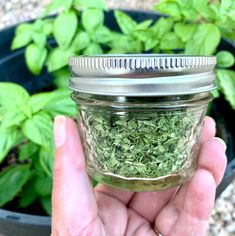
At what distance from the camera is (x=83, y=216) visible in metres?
0.70

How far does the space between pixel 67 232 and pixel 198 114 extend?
11.2 inches

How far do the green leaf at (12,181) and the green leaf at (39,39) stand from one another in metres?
0.30

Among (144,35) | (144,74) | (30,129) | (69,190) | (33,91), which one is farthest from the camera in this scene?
(33,91)

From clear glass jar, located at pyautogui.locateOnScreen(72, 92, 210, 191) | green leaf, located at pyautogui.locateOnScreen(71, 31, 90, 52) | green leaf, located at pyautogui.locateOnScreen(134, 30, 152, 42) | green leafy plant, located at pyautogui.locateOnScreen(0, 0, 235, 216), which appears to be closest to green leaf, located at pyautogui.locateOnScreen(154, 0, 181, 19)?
green leafy plant, located at pyautogui.locateOnScreen(0, 0, 235, 216)

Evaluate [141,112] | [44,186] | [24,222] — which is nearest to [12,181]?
[44,186]

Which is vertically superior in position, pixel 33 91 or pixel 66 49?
pixel 66 49

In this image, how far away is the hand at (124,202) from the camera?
2.29 ft

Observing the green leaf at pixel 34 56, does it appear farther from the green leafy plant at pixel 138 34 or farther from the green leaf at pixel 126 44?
the green leaf at pixel 126 44

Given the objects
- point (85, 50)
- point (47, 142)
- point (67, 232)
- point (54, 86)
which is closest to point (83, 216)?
point (67, 232)

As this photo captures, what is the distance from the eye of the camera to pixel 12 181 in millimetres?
985

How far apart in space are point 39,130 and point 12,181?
233mm

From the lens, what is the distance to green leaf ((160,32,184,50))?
98 cm

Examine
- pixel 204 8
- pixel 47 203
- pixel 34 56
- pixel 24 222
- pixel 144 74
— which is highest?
pixel 144 74

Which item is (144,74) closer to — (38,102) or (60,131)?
(60,131)
